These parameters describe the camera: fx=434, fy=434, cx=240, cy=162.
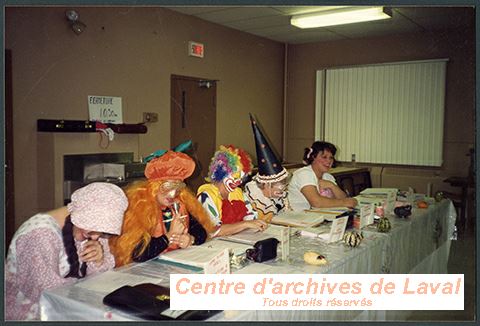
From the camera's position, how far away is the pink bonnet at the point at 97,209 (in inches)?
57.7

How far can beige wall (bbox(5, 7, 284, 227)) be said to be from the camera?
3383mm

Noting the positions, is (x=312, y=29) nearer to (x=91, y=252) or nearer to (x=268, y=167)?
(x=268, y=167)

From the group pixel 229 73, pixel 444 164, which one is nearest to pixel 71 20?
pixel 229 73

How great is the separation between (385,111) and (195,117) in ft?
8.46

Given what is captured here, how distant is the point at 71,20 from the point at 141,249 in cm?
260

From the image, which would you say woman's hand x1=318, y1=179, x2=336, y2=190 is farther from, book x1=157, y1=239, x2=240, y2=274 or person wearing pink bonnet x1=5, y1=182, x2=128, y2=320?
person wearing pink bonnet x1=5, y1=182, x2=128, y2=320

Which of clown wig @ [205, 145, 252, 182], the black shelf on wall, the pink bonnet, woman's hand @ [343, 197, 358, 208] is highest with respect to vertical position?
the black shelf on wall

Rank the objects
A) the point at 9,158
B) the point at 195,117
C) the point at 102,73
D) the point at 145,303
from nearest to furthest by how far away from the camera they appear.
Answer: the point at 145,303 → the point at 9,158 → the point at 102,73 → the point at 195,117

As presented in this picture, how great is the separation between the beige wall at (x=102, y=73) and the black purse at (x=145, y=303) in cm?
242

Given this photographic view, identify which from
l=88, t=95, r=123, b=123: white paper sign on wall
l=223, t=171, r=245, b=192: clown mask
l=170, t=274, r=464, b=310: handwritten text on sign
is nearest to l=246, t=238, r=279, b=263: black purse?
l=170, t=274, r=464, b=310: handwritten text on sign

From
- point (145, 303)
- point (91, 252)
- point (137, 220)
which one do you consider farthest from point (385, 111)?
point (145, 303)

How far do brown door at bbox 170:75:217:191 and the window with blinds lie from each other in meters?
1.92

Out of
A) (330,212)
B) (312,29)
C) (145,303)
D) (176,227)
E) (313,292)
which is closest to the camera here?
(145,303)

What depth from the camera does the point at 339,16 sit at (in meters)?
4.57
